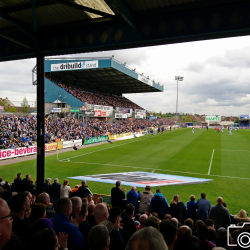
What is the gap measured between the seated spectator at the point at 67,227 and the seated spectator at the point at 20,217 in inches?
15.4

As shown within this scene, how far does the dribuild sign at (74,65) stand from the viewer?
42.4 metres

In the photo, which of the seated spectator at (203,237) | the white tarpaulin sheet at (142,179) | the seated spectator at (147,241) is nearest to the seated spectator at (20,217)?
the seated spectator at (147,241)

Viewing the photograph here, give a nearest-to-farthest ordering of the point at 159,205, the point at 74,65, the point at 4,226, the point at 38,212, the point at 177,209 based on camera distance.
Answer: the point at 4,226
the point at 38,212
the point at 177,209
the point at 159,205
the point at 74,65

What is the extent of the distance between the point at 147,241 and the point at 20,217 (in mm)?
2416

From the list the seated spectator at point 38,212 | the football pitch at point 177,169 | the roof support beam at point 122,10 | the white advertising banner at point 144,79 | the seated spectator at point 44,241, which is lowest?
the football pitch at point 177,169

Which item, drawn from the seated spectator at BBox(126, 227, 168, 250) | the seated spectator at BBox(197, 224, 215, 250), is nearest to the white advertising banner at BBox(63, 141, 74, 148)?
the seated spectator at BBox(197, 224, 215, 250)

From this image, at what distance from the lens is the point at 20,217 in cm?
321

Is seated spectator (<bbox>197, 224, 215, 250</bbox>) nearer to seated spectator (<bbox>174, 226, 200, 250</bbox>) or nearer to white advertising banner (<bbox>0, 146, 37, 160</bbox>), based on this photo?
seated spectator (<bbox>174, 226, 200, 250</bbox>)

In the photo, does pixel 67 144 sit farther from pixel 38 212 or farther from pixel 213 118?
pixel 213 118

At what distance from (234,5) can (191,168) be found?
1390 centimetres

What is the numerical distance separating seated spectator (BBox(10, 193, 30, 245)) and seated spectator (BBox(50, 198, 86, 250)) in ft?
1.29

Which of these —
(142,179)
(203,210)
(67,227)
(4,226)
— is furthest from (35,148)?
(4,226)

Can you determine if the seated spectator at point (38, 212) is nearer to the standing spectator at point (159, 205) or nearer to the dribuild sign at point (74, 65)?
the standing spectator at point (159, 205)

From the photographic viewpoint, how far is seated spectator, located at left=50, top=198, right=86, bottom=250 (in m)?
2.93
